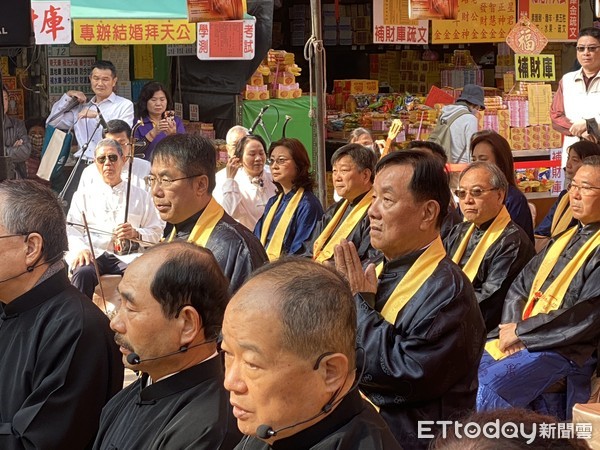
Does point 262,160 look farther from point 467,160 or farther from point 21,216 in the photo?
point 21,216

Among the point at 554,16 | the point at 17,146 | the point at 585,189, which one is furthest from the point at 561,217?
the point at 17,146

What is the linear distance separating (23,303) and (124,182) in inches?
167

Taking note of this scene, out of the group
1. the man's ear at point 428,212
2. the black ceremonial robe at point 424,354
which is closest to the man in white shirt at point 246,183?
the man's ear at point 428,212

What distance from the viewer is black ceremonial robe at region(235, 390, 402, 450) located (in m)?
2.23

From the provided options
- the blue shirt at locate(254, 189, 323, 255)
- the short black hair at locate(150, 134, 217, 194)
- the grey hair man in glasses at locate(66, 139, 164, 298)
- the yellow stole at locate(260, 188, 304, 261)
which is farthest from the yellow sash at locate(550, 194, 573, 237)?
the short black hair at locate(150, 134, 217, 194)

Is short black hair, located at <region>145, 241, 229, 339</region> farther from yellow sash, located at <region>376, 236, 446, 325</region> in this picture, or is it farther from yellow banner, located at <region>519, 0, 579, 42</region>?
yellow banner, located at <region>519, 0, 579, 42</region>

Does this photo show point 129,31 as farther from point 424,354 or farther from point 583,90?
point 424,354

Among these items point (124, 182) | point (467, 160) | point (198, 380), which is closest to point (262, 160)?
point (124, 182)

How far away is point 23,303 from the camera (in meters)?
3.47

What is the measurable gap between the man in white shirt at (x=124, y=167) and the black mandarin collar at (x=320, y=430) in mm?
5620

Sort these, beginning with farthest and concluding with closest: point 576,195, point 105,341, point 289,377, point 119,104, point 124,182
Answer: point 119,104
point 124,182
point 576,195
point 105,341
point 289,377

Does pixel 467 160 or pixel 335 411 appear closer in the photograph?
pixel 335 411

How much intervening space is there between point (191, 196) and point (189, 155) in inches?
6.8

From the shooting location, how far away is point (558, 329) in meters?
4.69
